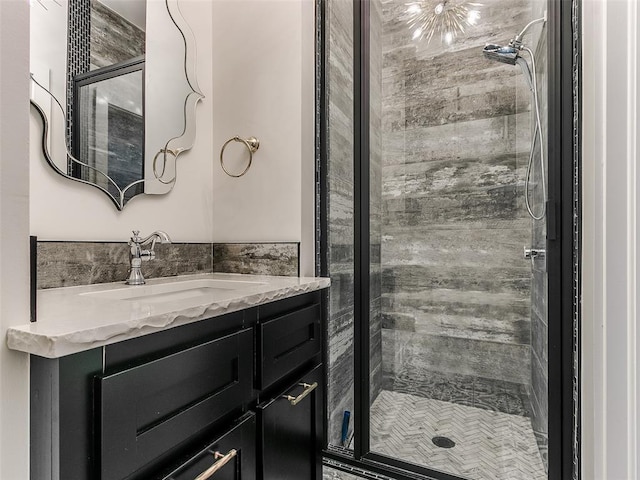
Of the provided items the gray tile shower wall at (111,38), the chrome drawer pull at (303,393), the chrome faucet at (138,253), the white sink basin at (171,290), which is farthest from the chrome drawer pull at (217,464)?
the gray tile shower wall at (111,38)

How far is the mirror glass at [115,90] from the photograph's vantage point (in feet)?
3.44

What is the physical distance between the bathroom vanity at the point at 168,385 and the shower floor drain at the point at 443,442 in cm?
80

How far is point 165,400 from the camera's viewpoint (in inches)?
25.6

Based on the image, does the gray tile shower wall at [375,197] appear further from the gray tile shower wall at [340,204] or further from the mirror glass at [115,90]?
the mirror glass at [115,90]

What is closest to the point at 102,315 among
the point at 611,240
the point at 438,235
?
the point at 611,240

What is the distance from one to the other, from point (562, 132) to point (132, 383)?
54.8 inches

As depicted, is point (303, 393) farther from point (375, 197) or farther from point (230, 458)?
point (375, 197)

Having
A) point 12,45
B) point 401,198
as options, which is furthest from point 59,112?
point 401,198

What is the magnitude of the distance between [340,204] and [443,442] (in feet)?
4.09

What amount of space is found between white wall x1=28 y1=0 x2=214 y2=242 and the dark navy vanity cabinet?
639 millimetres

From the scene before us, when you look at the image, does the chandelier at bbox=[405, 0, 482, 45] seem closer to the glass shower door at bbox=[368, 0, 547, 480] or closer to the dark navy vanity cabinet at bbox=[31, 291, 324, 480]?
the glass shower door at bbox=[368, 0, 547, 480]

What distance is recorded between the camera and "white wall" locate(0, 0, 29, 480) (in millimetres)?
522

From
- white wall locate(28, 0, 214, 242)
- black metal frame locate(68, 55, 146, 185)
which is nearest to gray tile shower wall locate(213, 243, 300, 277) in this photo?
white wall locate(28, 0, 214, 242)

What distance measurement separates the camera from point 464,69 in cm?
219
